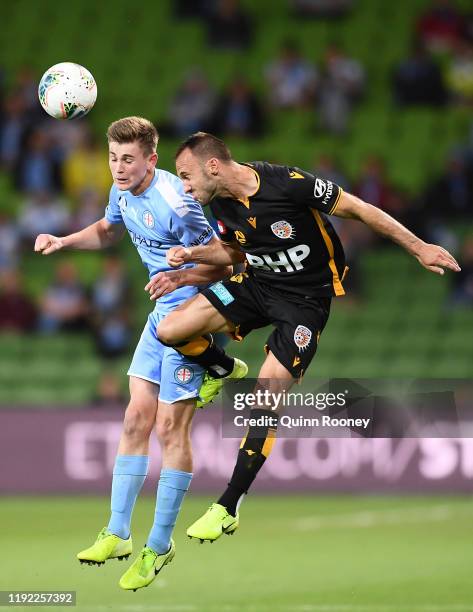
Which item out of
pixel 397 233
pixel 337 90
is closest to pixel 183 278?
pixel 397 233

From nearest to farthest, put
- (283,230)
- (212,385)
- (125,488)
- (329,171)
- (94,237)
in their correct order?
(283,230)
(125,488)
(212,385)
(94,237)
(329,171)

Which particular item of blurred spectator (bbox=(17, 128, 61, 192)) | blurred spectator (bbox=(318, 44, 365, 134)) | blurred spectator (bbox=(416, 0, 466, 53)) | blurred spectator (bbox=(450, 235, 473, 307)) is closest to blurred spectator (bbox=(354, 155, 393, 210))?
blurred spectator (bbox=(450, 235, 473, 307))

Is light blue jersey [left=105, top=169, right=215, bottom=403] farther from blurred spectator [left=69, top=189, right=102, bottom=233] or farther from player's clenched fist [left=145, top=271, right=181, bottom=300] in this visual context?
blurred spectator [left=69, top=189, right=102, bottom=233]

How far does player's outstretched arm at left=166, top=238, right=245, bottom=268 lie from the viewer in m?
7.71

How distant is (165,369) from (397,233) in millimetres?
1613

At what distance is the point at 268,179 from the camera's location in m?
8.01

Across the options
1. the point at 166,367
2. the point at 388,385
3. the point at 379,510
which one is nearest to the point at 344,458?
the point at 379,510

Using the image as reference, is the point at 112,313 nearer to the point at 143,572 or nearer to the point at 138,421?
the point at 138,421

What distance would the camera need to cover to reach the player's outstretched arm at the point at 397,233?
7.63 metres

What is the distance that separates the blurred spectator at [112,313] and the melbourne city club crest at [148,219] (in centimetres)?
769

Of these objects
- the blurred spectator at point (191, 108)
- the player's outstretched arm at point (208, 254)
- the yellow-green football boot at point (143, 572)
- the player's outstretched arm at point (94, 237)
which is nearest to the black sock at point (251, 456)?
the yellow-green football boot at point (143, 572)

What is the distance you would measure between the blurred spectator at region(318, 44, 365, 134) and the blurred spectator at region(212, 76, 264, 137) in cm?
90

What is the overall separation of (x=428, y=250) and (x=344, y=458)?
7.35 metres

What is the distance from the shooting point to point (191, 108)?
17766 mm
